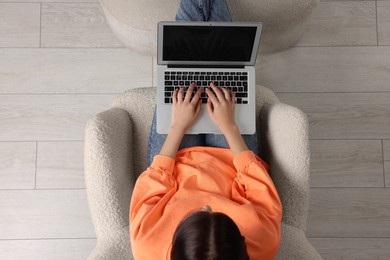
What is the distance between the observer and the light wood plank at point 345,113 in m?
1.54

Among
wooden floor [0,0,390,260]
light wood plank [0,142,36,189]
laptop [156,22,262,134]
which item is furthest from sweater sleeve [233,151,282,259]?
light wood plank [0,142,36,189]

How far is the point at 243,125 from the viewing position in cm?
119

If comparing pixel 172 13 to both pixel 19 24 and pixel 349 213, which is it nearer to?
pixel 19 24

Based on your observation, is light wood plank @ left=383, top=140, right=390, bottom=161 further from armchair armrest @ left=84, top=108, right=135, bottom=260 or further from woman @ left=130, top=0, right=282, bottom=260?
armchair armrest @ left=84, top=108, right=135, bottom=260

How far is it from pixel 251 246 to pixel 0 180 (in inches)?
38.3

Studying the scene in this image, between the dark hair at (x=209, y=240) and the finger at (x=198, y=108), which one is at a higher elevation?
the finger at (x=198, y=108)

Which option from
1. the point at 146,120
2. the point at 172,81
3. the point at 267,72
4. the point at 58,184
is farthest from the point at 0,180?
the point at 267,72

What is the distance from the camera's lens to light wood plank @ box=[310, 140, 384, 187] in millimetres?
1523

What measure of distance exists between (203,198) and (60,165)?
2.27ft

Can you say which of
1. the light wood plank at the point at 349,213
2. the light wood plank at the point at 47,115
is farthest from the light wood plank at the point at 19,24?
the light wood plank at the point at 349,213

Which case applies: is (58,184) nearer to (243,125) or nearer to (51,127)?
(51,127)

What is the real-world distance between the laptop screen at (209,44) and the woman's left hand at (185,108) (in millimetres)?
86

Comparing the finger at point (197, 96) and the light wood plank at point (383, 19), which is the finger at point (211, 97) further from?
the light wood plank at point (383, 19)

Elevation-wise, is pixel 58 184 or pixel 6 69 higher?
pixel 6 69
